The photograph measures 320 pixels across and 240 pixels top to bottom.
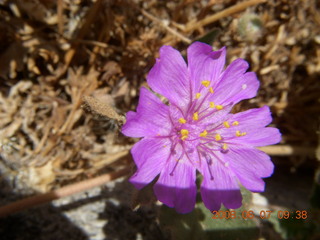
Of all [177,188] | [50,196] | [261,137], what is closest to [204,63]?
[261,137]

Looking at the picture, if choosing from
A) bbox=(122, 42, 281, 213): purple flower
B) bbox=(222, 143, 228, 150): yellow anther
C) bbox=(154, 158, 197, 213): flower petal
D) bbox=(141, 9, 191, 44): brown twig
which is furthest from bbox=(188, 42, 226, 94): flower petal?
bbox=(141, 9, 191, 44): brown twig

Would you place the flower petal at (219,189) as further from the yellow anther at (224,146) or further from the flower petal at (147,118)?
the flower petal at (147,118)

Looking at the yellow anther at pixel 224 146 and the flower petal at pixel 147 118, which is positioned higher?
the flower petal at pixel 147 118

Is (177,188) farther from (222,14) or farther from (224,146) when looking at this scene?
(222,14)

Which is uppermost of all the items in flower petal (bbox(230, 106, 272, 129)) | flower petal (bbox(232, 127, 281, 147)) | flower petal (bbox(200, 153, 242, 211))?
flower petal (bbox(230, 106, 272, 129))

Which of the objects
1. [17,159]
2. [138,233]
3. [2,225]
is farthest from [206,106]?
[2,225]

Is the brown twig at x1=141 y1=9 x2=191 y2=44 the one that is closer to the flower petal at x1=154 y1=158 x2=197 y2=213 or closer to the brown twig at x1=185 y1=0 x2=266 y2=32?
the brown twig at x1=185 y1=0 x2=266 y2=32

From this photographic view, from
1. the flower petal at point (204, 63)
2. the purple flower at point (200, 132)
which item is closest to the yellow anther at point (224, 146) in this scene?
the purple flower at point (200, 132)

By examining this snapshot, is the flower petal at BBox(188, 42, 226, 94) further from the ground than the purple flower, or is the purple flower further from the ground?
the flower petal at BBox(188, 42, 226, 94)
